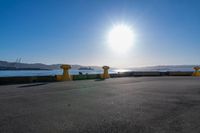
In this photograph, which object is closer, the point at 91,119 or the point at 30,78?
the point at 91,119

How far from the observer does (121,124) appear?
366 cm

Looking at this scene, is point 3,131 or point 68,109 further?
point 68,109

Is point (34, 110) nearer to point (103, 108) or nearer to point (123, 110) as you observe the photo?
point (103, 108)

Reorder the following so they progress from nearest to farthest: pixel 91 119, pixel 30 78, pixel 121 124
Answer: pixel 121 124 < pixel 91 119 < pixel 30 78

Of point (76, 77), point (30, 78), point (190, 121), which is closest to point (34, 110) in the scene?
point (190, 121)

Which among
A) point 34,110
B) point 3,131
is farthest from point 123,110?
point 3,131

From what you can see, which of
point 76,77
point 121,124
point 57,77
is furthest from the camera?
point 76,77

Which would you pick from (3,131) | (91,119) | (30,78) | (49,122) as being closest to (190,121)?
(91,119)

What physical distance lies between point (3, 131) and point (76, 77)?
552 inches

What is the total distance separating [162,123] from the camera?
3.73 metres

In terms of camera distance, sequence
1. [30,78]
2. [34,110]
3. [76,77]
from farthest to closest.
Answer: [76,77] → [30,78] → [34,110]

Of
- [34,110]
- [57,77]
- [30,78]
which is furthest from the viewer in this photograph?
[57,77]

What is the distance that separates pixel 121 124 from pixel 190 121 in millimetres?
1528

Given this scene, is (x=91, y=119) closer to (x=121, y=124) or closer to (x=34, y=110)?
(x=121, y=124)
